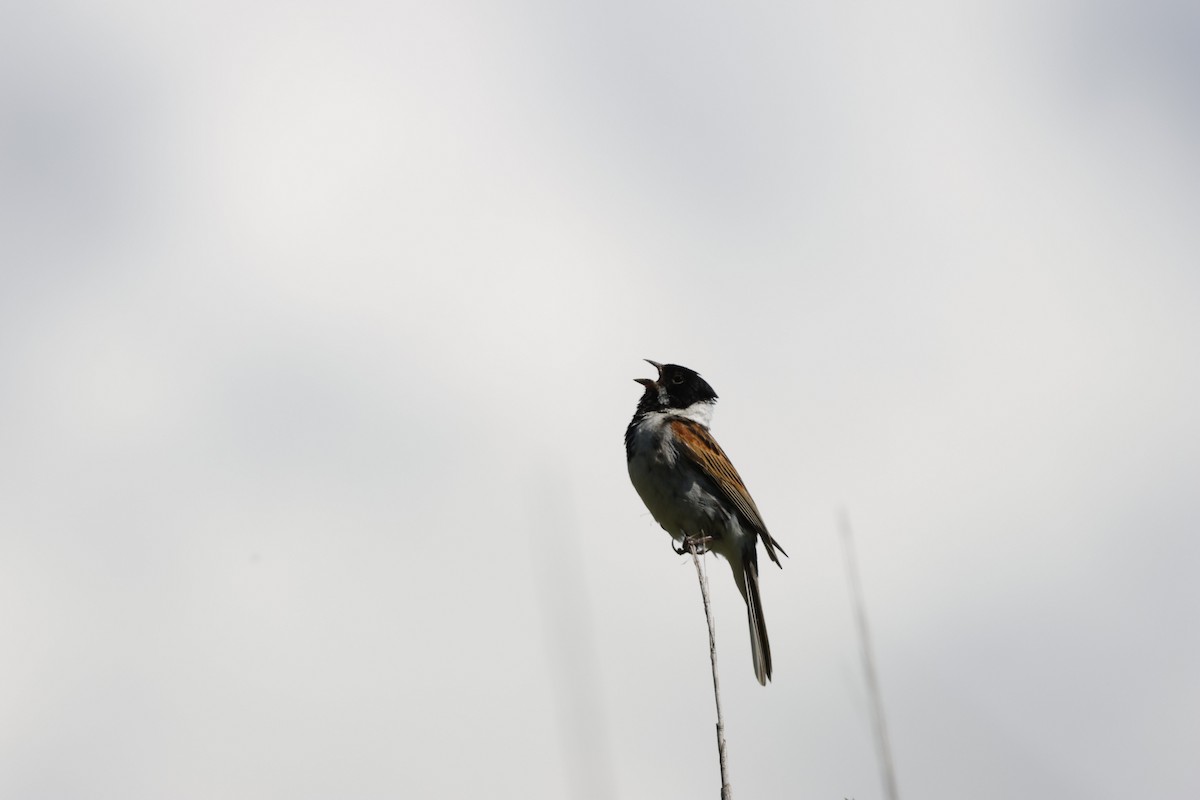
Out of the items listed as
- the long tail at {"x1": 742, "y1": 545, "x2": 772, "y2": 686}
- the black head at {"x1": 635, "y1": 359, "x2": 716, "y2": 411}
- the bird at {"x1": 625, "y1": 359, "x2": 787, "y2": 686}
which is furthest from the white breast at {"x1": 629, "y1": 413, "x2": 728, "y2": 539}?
the black head at {"x1": 635, "y1": 359, "x2": 716, "y2": 411}

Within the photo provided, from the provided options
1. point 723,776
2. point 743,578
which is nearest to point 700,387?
point 743,578

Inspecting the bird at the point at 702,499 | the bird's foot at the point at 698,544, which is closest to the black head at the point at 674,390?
the bird at the point at 702,499

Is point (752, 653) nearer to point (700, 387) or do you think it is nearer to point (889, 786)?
point (700, 387)

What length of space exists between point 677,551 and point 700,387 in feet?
5.62

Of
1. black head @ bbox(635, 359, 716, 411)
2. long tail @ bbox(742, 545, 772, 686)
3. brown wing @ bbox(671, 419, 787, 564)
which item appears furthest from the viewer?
black head @ bbox(635, 359, 716, 411)

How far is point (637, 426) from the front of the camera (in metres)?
8.70

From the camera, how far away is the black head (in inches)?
370

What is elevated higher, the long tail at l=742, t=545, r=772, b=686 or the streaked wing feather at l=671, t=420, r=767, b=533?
the streaked wing feather at l=671, t=420, r=767, b=533

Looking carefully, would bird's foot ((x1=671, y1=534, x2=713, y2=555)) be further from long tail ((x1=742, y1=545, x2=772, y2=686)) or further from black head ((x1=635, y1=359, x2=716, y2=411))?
black head ((x1=635, y1=359, x2=716, y2=411))

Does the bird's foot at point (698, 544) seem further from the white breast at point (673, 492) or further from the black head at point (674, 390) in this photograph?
the black head at point (674, 390)

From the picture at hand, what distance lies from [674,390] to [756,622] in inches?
82.8

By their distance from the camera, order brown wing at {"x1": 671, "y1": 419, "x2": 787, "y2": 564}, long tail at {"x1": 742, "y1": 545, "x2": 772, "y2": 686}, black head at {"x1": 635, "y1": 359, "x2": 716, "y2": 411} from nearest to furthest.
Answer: long tail at {"x1": 742, "y1": 545, "x2": 772, "y2": 686} → brown wing at {"x1": 671, "y1": 419, "x2": 787, "y2": 564} → black head at {"x1": 635, "y1": 359, "x2": 716, "y2": 411}

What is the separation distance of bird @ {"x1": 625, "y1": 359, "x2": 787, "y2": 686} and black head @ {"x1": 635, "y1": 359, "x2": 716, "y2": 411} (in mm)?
699

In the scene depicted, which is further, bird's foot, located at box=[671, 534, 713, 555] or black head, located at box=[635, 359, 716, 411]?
black head, located at box=[635, 359, 716, 411]
